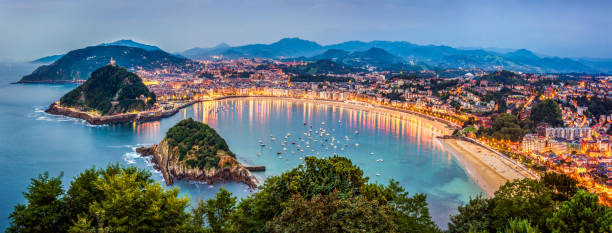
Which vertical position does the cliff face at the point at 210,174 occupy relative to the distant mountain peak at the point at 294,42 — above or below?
below

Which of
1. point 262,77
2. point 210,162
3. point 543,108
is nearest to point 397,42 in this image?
point 262,77

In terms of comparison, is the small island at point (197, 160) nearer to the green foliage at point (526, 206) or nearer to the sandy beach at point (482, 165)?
the green foliage at point (526, 206)

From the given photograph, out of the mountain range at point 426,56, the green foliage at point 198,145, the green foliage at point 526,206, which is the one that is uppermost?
the mountain range at point 426,56

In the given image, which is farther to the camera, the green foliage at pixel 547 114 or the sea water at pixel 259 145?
the green foliage at pixel 547 114

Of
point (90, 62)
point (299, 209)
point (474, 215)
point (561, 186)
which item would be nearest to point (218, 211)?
point (299, 209)

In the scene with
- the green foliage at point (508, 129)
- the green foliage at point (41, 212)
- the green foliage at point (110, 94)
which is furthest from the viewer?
the green foliage at point (110, 94)

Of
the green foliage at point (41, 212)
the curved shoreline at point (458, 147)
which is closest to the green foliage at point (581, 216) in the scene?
the green foliage at point (41, 212)

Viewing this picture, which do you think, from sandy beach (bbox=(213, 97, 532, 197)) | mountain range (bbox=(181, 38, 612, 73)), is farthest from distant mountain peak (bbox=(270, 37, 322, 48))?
sandy beach (bbox=(213, 97, 532, 197))

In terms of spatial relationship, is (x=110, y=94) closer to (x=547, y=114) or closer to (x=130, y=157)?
(x=130, y=157)
